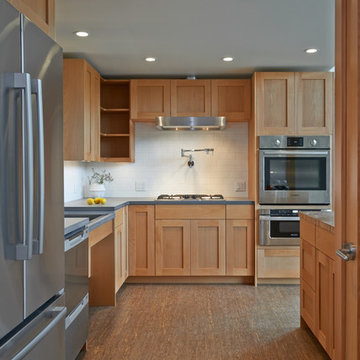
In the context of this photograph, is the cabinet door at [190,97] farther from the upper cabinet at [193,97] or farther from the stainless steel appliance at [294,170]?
the stainless steel appliance at [294,170]

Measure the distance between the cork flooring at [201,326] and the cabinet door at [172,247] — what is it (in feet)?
0.82

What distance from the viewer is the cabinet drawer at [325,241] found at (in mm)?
2482

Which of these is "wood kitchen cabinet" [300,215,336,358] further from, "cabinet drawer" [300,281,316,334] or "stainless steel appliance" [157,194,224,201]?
"stainless steel appliance" [157,194,224,201]

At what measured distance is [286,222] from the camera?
15.0 ft

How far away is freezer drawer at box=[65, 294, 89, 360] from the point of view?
95.1 inches

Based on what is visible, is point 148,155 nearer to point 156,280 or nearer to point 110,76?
point 110,76

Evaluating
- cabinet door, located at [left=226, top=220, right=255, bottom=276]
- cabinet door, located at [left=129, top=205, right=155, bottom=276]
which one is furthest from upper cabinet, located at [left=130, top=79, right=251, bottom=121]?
cabinet door, located at [left=226, top=220, right=255, bottom=276]

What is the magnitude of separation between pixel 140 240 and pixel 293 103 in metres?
2.23

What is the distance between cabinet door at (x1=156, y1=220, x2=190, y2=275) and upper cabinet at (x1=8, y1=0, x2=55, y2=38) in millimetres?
2940

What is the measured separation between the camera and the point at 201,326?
133 inches

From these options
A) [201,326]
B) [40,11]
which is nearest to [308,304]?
[201,326]

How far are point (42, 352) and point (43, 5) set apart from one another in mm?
1506

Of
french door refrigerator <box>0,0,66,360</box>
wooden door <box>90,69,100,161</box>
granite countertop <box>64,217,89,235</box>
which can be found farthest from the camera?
wooden door <box>90,69,100,161</box>

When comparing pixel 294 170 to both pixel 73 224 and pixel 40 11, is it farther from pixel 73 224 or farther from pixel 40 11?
pixel 40 11
